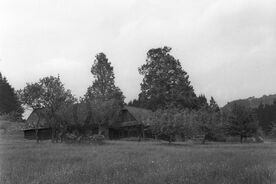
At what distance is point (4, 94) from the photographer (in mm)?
104562

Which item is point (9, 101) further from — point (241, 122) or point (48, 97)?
point (241, 122)

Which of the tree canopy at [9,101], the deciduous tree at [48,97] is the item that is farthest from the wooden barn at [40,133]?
the tree canopy at [9,101]

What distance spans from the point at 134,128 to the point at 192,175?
59.6 metres

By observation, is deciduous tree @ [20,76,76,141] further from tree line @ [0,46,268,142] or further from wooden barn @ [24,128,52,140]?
wooden barn @ [24,128,52,140]

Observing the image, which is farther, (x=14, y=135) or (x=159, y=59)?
(x=159, y=59)

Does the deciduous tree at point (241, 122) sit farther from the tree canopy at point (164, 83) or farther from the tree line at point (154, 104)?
the tree canopy at point (164, 83)

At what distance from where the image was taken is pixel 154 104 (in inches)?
3386

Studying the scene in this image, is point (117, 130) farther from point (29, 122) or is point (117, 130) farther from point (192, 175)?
point (192, 175)

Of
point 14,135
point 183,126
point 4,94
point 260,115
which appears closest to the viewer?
point 183,126

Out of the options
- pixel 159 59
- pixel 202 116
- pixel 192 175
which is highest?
pixel 159 59

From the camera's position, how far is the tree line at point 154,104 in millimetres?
51781

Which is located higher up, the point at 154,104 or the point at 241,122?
the point at 154,104

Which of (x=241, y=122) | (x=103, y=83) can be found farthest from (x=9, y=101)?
(x=241, y=122)

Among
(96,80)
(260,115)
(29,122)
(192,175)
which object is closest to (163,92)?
(96,80)
